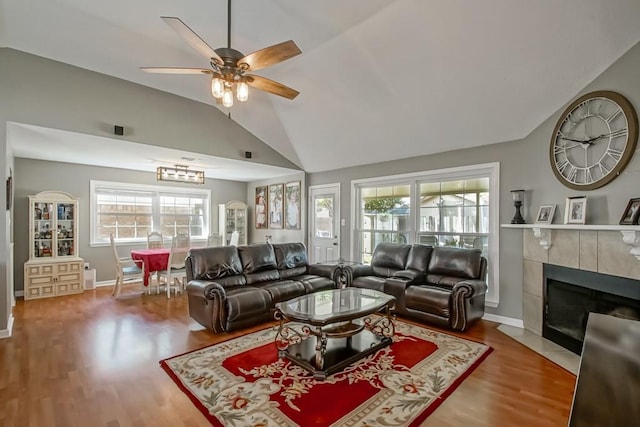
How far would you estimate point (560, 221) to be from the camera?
342cm

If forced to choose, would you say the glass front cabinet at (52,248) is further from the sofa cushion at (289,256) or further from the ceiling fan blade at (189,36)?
the ceiling fan blade at (189,36)

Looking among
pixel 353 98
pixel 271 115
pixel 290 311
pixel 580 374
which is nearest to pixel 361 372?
pixel 290 311

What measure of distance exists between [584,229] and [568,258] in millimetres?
388

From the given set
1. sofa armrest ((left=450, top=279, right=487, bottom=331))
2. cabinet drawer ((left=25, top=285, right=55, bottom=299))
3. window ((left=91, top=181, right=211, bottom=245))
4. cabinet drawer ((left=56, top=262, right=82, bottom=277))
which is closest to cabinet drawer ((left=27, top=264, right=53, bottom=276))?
cabinet drawer ((left=56, top=262, right=82, bottom=277))

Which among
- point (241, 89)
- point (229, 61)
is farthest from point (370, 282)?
point (229, 61)

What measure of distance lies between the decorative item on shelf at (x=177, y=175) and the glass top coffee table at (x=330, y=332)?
361 cm

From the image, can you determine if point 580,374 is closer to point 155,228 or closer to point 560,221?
point 560,221

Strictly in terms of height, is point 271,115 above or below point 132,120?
above

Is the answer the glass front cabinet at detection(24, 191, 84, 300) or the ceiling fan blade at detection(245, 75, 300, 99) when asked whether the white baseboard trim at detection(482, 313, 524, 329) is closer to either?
the ceiling fan blade at detection(245, 75, 300, 99)

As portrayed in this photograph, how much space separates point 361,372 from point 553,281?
2.50 meters

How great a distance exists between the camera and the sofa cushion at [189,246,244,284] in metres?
4.01

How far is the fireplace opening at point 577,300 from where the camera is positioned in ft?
8.74

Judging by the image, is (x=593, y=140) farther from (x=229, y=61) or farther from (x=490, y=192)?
(x=229, y=61)

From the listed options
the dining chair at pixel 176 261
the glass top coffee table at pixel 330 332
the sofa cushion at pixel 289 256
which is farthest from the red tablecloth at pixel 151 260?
the glass top coffee table at pixel 330 332
